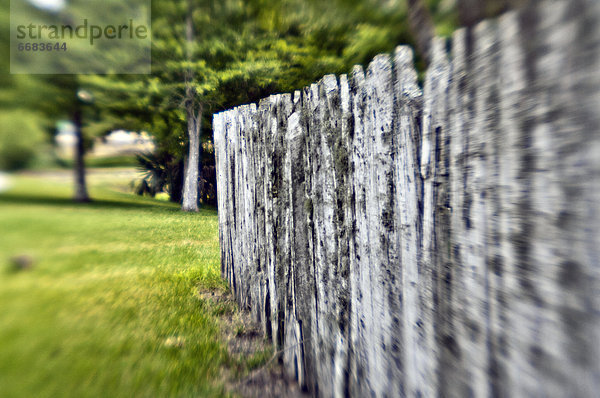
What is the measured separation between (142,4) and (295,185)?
35.5ft

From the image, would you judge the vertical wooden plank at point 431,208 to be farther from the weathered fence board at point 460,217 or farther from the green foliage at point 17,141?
the green foliage at point 17,141

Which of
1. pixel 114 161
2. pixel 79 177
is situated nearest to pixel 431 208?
pixel 79 177

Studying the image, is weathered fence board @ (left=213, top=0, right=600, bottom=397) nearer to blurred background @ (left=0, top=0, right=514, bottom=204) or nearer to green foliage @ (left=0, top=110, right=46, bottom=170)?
green foliage @ (left=0, top=110, right=46, bottom=170)

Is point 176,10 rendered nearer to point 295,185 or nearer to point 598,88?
point 295,185

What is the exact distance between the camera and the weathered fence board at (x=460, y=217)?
0.60 m

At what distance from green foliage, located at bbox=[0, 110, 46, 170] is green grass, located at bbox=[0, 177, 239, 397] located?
0.36 feet

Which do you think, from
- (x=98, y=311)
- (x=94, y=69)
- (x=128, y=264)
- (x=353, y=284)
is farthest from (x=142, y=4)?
(x=353, y=284)

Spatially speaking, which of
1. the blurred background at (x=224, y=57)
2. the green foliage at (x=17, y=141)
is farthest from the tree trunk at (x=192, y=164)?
the green foliage at (x=17, y=141)

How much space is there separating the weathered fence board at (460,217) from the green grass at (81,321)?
0.90 meters

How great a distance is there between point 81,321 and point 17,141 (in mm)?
1449

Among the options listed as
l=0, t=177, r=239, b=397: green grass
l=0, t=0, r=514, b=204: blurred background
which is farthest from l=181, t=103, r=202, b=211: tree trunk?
l=0, t=177, r=239, b=397: green grass

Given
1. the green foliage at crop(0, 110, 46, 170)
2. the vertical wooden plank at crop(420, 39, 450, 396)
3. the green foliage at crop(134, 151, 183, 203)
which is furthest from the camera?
the green foliage at crop(134, 151, 183, 203)

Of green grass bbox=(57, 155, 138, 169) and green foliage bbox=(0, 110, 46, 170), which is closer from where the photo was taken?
green foliage bbox=(0, 110, 46, 170)

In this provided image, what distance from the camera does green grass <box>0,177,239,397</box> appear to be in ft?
4.97
